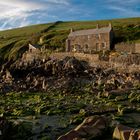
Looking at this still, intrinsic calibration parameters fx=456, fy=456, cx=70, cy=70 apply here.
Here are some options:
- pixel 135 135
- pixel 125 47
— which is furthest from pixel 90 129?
pixel 125 47

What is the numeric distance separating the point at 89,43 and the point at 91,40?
1.19 meters

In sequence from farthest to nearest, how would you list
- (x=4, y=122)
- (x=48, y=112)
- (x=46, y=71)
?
(x=46, y=71) → (x=48, y=112) → (x=4, y=122)

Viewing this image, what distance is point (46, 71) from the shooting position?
115m

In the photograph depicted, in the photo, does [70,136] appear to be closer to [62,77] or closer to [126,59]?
[62,77]

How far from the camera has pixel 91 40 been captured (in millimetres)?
133625

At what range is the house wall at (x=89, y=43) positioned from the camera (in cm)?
13062

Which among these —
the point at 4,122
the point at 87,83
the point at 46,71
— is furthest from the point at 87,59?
the point at 4,122

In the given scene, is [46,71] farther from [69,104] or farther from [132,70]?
[69,104]

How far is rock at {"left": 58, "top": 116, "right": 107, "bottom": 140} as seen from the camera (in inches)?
1887

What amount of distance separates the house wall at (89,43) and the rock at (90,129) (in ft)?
249

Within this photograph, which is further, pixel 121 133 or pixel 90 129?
pixel 90 129

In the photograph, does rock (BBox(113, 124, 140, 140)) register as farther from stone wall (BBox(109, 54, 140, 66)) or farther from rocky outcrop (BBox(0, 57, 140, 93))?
stone wall (BBox(109, 54, 140, 66))

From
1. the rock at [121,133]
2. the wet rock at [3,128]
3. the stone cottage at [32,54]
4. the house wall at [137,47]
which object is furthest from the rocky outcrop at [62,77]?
the rock at [121,133]

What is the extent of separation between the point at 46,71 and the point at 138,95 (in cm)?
4003
